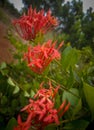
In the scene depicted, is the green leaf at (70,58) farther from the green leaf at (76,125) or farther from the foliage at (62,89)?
the green leaf at (76,125)

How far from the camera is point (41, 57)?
523 millimetres

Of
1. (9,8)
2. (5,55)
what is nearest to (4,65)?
(5,55)

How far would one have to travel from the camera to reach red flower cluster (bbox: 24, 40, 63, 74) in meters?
0.52

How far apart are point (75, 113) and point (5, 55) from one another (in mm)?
1928

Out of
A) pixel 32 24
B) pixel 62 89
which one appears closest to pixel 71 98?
pixel 62 89

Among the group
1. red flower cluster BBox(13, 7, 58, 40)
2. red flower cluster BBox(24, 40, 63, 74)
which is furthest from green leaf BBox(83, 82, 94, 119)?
red flower cluster BBox(13, 7, 58, 40)

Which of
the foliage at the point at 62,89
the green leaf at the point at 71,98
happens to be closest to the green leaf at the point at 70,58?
the foliage at the point at 62,89

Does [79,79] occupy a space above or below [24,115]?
above

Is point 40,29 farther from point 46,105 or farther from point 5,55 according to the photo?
point 5,55

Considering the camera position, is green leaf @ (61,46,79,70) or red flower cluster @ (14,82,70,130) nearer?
red flower cluster @ (14,82,70,130)

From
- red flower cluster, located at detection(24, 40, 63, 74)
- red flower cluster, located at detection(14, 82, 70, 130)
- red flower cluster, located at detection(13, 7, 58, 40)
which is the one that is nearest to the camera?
red flower cluster, located at detection(14, 82, 70, 130)

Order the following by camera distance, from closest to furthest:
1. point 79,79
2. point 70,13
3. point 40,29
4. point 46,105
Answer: point 46,105
point 79,79
point 40,29
point 70,13

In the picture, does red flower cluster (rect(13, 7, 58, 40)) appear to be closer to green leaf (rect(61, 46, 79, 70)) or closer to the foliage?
the foliage

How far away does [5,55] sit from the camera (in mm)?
2344
